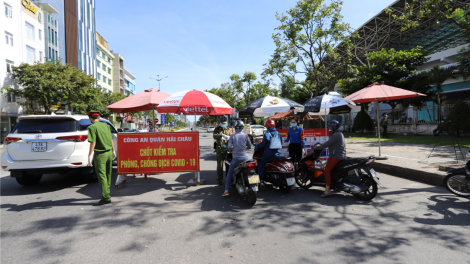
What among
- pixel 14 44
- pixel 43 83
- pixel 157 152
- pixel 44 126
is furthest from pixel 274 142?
pixel 14 44

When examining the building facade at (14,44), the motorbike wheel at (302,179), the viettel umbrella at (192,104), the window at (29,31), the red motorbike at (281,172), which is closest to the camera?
the red motorbike at (281,172)

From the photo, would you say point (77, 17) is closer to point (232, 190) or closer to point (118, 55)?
point (118, 55)

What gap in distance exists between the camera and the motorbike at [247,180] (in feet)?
16.2

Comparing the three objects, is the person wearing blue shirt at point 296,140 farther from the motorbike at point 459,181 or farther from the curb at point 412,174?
the motorbike at point 459,181

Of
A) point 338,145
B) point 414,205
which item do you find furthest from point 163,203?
point 414,205

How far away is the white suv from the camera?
5801mm

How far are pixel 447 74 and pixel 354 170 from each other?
81.7 ft

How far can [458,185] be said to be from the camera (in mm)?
5375

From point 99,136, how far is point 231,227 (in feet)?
10.2

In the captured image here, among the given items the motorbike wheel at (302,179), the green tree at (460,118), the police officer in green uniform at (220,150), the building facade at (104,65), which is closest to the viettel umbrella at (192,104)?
the police officer in green uniform at (220,150)

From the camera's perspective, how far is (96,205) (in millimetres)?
5109

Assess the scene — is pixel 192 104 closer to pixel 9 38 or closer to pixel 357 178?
pixel 357 178

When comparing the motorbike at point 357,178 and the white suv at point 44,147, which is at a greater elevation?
the white suv at point 44,147

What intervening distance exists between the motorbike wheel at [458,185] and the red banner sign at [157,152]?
564 centimetres
